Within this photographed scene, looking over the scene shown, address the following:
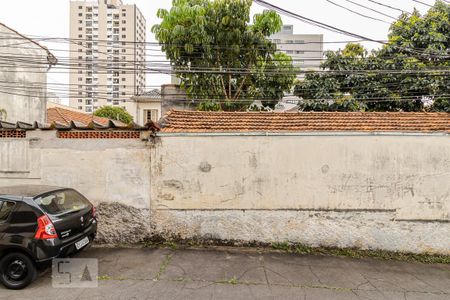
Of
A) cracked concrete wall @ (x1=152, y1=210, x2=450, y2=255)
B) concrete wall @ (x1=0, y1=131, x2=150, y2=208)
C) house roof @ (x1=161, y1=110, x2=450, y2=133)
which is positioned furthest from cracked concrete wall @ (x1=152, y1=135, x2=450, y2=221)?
concrete wall @ (x1=0, y1=131, x2=150, y2=208)

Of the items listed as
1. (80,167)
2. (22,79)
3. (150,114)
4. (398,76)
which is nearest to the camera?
(80,167)

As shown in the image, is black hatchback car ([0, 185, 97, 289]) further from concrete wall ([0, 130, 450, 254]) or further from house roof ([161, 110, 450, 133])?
house roof ([161, 110, 450, 133])

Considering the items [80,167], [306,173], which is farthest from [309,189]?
[80,167]

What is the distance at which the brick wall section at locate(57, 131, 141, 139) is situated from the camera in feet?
18.6

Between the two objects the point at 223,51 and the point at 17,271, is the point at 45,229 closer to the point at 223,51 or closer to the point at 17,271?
the point at 17,271

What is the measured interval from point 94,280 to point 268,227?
→ 328 cm

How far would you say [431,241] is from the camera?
18.0ft

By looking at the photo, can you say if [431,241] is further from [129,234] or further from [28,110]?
[28,110]

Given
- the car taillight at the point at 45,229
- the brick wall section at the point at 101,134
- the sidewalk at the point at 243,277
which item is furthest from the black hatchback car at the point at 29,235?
the brick wall section at the point at 101,134

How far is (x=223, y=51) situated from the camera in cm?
1147

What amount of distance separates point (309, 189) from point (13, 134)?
6321mm

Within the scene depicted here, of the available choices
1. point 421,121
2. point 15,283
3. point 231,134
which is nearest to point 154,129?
point 231,134

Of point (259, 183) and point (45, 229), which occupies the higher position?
point (259, 183)

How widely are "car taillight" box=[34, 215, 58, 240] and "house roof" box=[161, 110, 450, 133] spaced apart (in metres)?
2.67
